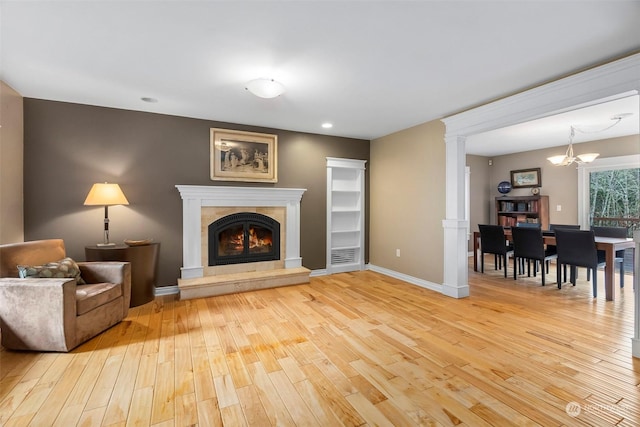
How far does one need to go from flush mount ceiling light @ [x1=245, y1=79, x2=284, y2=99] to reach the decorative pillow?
243cm

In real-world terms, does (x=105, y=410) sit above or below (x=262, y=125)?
below

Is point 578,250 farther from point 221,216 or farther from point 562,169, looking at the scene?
point 221,216

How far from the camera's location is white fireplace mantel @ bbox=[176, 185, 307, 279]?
404cm

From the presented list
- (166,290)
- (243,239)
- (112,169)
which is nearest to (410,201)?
(243,239)

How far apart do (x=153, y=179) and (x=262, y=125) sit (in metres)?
1.72

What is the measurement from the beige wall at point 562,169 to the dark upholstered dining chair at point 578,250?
2548 millimetres

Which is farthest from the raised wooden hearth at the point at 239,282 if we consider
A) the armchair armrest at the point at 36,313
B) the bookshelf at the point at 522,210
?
the bookshelf at the point at 522,210

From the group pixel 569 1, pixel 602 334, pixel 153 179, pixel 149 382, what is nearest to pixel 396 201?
pixel 602 334

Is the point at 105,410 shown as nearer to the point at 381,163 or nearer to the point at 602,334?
the point at 602,334

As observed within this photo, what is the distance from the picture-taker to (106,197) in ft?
10.9

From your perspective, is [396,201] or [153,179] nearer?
[153,179]

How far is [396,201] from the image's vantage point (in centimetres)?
488

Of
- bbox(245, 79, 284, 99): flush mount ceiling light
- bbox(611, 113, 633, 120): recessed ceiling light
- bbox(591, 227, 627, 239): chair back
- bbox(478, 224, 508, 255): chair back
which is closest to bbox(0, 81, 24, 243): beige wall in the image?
bbox(245, 79, 284, 99): flush mount ceiling light

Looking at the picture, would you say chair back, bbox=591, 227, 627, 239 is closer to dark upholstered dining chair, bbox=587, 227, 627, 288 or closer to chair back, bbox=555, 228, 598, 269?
dark upholstered dining chair, bbox=587, 227, 627, 288
